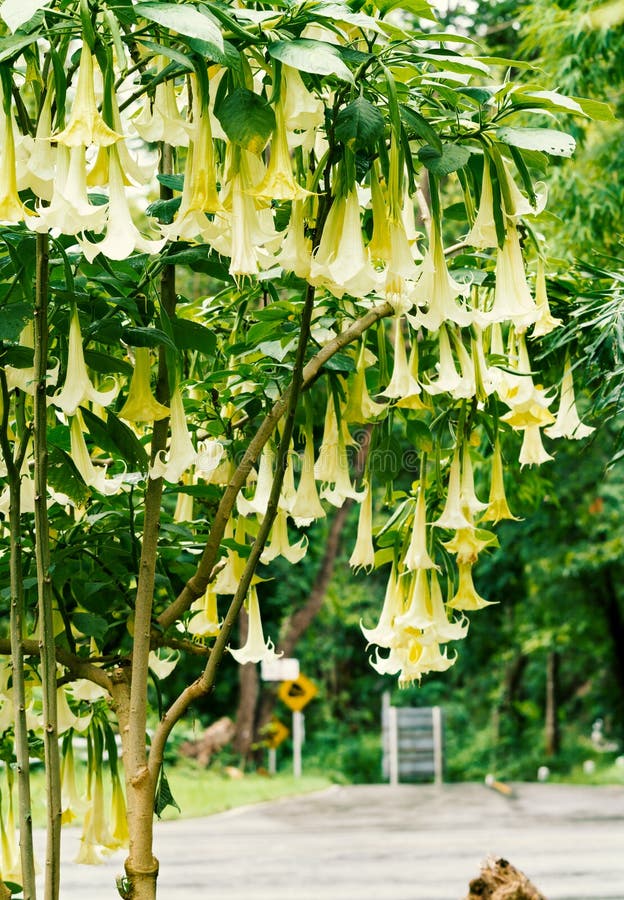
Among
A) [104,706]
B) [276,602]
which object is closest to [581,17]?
[104,706]

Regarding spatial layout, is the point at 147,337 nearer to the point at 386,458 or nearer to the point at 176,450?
the point at 176,450

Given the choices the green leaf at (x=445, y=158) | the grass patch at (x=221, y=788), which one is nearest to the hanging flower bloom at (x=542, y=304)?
the green leaf at (x=445, y=158)

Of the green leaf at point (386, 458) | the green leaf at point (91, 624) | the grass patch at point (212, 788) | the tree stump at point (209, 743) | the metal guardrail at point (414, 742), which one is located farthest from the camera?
the metal guardrail at point (414, 742)

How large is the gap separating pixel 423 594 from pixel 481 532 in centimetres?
18

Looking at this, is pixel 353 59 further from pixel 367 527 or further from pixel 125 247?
pixel 367 527

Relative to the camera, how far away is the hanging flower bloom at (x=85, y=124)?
3.89ft

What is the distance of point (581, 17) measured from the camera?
6328mm

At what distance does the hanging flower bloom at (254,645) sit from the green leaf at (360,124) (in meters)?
1.15

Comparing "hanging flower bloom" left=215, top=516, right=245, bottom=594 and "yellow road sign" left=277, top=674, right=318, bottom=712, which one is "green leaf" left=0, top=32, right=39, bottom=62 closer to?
"hanging flower bloom" left=215, top=516, right=245, bottom=594

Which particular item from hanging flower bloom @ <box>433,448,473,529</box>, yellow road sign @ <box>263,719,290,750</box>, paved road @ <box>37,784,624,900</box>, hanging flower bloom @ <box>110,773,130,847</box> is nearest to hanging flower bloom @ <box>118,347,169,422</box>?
hanging flower bloom @ <box>433,448,473,529</box>

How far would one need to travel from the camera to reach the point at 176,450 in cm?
169

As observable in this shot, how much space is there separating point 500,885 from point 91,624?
5.06 ft

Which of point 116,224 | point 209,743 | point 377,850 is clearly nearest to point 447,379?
point 116,224

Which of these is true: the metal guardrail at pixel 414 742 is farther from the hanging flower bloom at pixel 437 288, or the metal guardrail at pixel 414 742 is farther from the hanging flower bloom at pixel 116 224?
the hanging flower bloom at pixel 116 224
